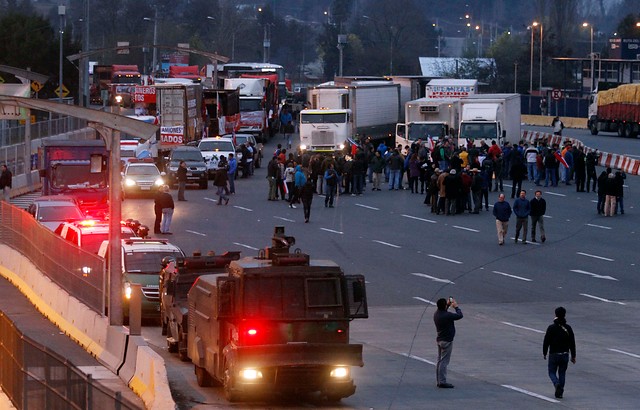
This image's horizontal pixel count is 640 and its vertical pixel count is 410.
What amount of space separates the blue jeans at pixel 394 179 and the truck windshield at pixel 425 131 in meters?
8.61

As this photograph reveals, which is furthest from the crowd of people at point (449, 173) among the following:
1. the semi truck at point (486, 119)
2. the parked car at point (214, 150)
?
the parked car at point (214, 150)

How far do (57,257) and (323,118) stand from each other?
3848cm

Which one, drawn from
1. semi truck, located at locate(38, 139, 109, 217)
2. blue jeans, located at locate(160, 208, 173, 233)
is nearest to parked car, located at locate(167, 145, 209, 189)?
semi truck, located at locate(38, 139, 109, 217)

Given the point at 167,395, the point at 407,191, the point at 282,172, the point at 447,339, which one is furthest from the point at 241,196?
the point at 167,395

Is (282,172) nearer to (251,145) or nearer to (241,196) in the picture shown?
(241,196)

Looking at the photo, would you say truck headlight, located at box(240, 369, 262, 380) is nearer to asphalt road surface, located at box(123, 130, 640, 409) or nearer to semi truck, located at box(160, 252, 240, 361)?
asphalt road surface, located at box(123, 130, 640, 409)

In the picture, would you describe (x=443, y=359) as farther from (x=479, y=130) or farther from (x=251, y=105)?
(x=251, y=105)

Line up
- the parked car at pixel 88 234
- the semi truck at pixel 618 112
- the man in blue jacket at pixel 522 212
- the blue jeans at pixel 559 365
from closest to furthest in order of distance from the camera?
1. the blue jeans at pixel 559 365
2. the parked car at pixel 88 234
3. the man in blue jacket at pixel 522 212
4. the semi truck at pixel 618 112

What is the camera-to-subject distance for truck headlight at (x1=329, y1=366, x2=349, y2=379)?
17328 millimetres

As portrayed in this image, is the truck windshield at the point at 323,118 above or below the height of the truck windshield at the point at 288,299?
above

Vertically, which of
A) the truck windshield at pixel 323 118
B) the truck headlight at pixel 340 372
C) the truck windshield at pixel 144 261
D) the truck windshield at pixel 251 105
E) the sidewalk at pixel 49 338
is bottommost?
the sidewalk at pixel 49 338

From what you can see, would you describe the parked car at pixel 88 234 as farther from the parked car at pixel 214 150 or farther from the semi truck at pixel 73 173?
the parked car at pixel 214 150

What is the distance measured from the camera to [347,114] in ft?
215

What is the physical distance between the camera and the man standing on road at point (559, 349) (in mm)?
19100
